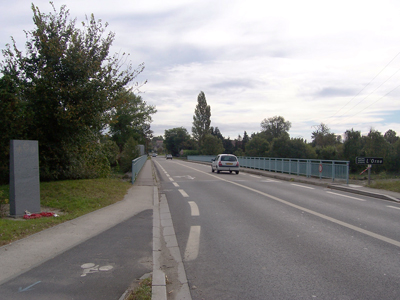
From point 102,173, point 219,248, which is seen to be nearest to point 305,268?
point 219,248

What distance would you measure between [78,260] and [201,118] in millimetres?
89983

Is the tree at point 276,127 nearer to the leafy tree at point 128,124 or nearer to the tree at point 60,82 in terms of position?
the leafy tree at point 128,124

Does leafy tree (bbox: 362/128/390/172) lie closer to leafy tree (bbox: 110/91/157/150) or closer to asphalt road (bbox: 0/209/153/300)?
leafy tree (bbox: 110/91/157/150)

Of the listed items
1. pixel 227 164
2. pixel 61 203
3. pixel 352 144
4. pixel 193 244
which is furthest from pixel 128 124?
pixel 193 244

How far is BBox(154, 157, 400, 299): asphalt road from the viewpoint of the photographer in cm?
409

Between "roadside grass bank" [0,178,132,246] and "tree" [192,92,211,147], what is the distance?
8123 centimetres

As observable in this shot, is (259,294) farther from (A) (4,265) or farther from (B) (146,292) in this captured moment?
(A) (4,265)

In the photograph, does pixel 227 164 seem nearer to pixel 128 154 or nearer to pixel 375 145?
pixel 128 154

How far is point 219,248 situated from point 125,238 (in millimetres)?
1807

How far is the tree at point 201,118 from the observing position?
9406 centimetres

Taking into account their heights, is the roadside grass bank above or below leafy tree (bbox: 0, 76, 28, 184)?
below

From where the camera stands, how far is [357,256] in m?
5.28

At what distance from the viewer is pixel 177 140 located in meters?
138

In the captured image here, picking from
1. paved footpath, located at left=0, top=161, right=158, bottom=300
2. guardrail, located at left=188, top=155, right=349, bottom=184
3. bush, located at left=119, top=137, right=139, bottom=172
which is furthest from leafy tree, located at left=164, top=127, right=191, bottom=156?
paved footpath, located at left=0, top=161, right=158, bottom=300
